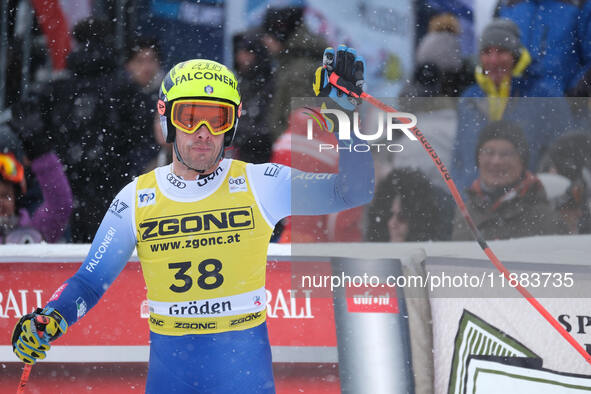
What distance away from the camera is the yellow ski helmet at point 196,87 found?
2.85m

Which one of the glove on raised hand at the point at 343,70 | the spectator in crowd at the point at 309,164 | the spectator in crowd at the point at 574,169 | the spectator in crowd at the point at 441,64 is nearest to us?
the glove on raised hand at the point at 343,70

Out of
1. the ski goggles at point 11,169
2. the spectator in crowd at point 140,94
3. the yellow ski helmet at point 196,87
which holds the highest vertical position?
the spectator in crowd at point 140,94

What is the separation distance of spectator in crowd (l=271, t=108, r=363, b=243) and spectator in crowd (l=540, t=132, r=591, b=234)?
1262 millimetres

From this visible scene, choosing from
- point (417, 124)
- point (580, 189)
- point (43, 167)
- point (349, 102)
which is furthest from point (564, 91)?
point (43, 167)

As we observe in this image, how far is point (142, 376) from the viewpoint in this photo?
11.9 ft

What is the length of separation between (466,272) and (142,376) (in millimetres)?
1873

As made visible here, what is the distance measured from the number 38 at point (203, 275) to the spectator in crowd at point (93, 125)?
159 centimetres

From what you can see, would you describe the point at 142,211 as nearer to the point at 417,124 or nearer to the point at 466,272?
the point at 466,272

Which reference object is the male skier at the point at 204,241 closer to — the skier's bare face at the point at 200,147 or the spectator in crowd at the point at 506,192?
the skier's bare face at the point at 200,147

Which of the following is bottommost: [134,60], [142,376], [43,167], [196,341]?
[142,376]

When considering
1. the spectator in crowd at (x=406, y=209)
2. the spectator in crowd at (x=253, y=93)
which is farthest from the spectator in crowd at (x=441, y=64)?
the spectator in crowd at (x=253, y=93)

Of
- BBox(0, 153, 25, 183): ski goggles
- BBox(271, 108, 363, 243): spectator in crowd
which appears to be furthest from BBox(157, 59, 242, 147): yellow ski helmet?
BBox(0, 153, 25, 183): ski goggles

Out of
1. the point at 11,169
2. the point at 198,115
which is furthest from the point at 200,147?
the point at 11,169

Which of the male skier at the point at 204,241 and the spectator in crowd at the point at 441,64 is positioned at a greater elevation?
the spectator in crowd at the point at 441,64
